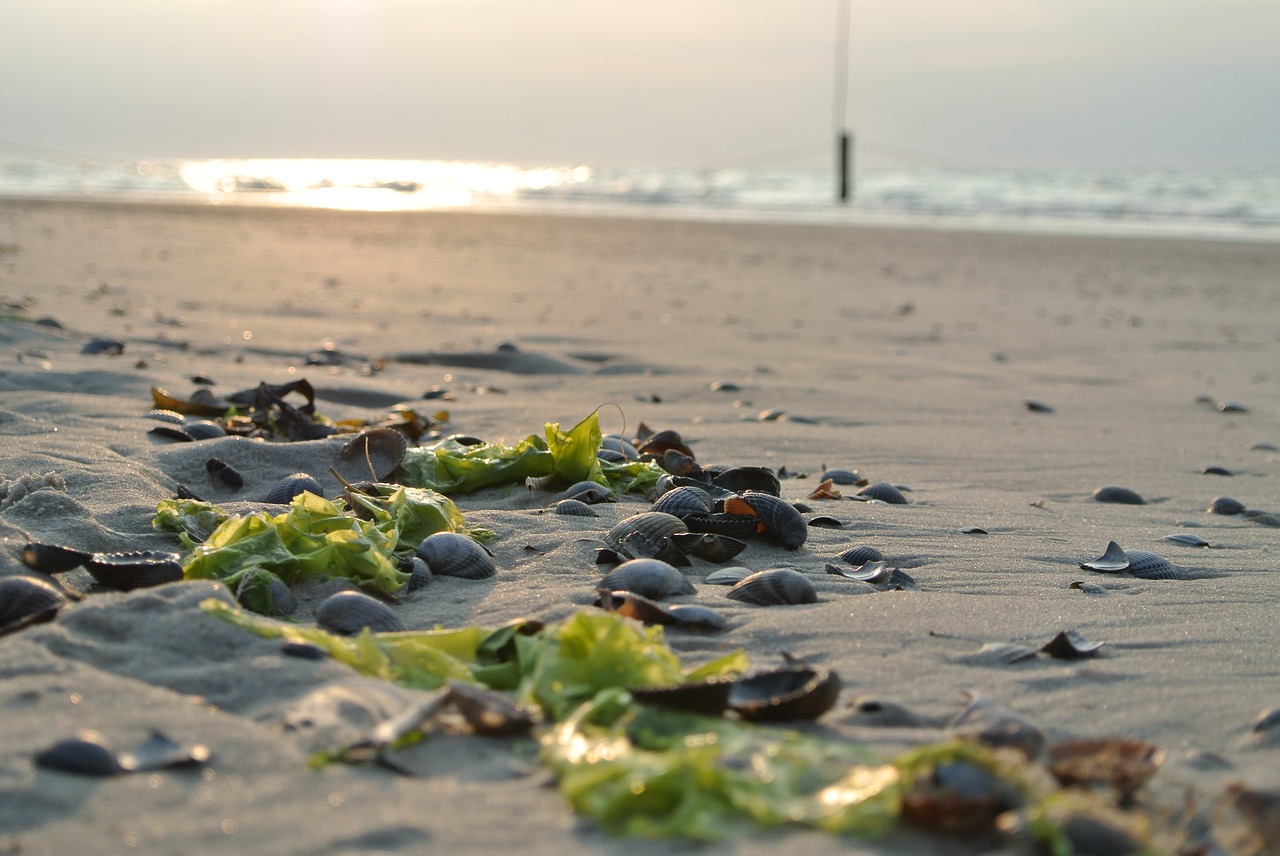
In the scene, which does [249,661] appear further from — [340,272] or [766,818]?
[340,272]

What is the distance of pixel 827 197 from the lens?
114 feet

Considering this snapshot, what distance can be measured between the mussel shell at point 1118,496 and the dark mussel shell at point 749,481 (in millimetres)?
1369

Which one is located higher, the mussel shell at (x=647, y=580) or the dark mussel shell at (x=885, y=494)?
the mussel shell at (x=647, y=580)

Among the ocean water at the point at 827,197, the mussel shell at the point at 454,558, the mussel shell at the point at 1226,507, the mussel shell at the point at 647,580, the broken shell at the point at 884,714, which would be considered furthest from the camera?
the ocean water at the point at 827,197

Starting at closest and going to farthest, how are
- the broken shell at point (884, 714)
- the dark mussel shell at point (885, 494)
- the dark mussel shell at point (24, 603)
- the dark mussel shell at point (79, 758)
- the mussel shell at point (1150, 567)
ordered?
the dark mussel shell at point (79, 758) < the broken shell at point (884, 714) < the dark mussel shell at point (24, 603) < the mussel shell at point (1150, 567) < the dark mussel shell at point (885, 494)

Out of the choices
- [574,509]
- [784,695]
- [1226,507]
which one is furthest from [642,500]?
[1226,507]

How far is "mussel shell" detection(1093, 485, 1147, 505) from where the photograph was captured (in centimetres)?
408

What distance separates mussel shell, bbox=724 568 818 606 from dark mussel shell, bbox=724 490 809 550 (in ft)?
1.33

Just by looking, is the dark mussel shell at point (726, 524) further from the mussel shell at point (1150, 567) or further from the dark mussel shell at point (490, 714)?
the dark mussel shell at point (490, 714)

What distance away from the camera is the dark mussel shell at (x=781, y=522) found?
3.07 meters

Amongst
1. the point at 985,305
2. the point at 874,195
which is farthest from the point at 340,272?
the point at 874,195

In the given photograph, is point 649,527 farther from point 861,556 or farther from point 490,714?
point 490,714

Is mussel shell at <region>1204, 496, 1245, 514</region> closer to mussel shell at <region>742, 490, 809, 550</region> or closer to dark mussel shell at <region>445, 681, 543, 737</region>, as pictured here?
mussel shell at <region>742, 490, 809, 550</region>

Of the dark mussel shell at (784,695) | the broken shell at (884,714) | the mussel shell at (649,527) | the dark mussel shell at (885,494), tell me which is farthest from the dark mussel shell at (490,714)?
the dark mussel shell at (885,494)
